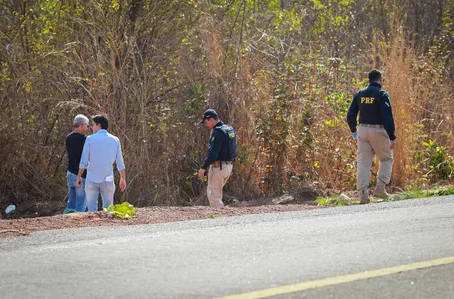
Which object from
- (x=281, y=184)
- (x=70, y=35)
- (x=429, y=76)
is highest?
(x=70, y=35)

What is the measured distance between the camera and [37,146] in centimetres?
1823

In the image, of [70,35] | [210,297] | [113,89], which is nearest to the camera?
[210,297]

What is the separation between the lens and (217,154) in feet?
49.3

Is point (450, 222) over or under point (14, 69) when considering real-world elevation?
under

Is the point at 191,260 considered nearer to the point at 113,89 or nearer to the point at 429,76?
the point at 113,89

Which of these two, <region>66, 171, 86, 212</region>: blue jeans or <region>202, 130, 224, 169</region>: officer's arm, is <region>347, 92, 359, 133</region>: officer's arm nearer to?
<region>202, 130, 224, 169</region>: officer's arm

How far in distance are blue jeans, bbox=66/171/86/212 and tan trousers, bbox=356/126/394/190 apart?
4.21 metres

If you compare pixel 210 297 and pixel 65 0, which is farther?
pixel 65 0

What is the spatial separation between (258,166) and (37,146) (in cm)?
424

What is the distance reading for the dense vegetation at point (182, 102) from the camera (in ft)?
57.2

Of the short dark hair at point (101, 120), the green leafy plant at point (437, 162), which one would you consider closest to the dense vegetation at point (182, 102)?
the green leafy plant at point (437, 162)

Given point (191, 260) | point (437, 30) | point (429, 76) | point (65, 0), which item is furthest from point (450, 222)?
point (437, 30)

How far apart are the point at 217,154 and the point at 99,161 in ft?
7.61

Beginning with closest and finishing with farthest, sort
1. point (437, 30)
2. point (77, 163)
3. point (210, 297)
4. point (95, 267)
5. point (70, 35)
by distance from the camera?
point (210, 297) → point (95, 267) → point (77, 163) → point (70, 35) → point (437, 30)
